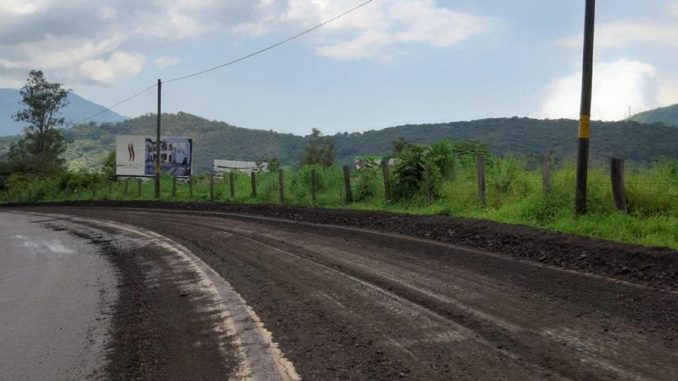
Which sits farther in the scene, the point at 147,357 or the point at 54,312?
the point at 54,312

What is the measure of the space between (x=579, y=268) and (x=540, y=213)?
5.31 metres

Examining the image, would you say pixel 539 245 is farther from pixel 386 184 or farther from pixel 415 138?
pixel 415 138

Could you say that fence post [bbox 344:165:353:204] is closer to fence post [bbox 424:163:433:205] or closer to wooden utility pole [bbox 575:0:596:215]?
fence post [bbox 424:163:433:205]

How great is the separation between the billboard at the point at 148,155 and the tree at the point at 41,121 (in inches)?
1117

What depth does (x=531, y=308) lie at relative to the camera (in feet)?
21.9

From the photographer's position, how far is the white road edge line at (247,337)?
4.82m

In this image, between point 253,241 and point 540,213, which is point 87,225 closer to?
point 253,241

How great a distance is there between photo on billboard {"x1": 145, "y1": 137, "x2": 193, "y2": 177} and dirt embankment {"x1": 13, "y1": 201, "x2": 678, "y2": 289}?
137ft

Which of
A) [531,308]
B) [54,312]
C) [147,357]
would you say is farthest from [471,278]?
[54,312]

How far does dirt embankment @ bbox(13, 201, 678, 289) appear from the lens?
8671 mm

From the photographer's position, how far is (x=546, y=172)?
14906mm

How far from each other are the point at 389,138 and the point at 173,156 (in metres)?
→ 44.3

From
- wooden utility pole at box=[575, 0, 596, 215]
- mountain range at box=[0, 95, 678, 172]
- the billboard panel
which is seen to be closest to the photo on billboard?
the billboard panel

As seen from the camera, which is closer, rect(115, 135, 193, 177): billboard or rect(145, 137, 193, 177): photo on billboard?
rect(145, 137, 193, 177): photo on billboard
